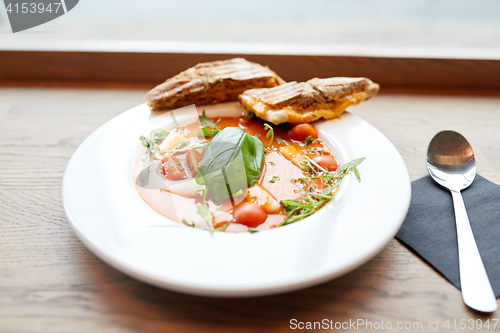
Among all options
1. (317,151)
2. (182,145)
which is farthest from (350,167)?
(182,145)

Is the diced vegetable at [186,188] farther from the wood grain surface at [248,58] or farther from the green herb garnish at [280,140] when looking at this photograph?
the wood grain surface at [248,58]

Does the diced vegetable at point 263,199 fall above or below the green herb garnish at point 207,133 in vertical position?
below

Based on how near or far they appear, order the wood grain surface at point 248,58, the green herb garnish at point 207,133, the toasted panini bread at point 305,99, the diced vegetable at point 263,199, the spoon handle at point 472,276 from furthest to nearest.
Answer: the wood grain surface at point 248,58
the toasted panini bread at point 305,99
the green herb garnish at point 207,133
the diced vegetable at point 263,199
the spoon handle at point 472,276

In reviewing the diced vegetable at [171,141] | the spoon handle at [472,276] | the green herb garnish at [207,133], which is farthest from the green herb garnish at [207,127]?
the spoon handle at [472,276]

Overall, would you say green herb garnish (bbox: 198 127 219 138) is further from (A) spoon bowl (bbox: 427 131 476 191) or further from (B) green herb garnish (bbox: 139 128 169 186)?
(A) spoon bowl (bbox: 427 131 476 191)

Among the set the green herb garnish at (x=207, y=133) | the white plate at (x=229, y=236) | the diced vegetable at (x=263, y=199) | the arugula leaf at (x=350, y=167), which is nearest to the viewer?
the white plate at (x=229, y=236)

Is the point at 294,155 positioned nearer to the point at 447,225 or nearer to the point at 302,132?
the point at 302,132
